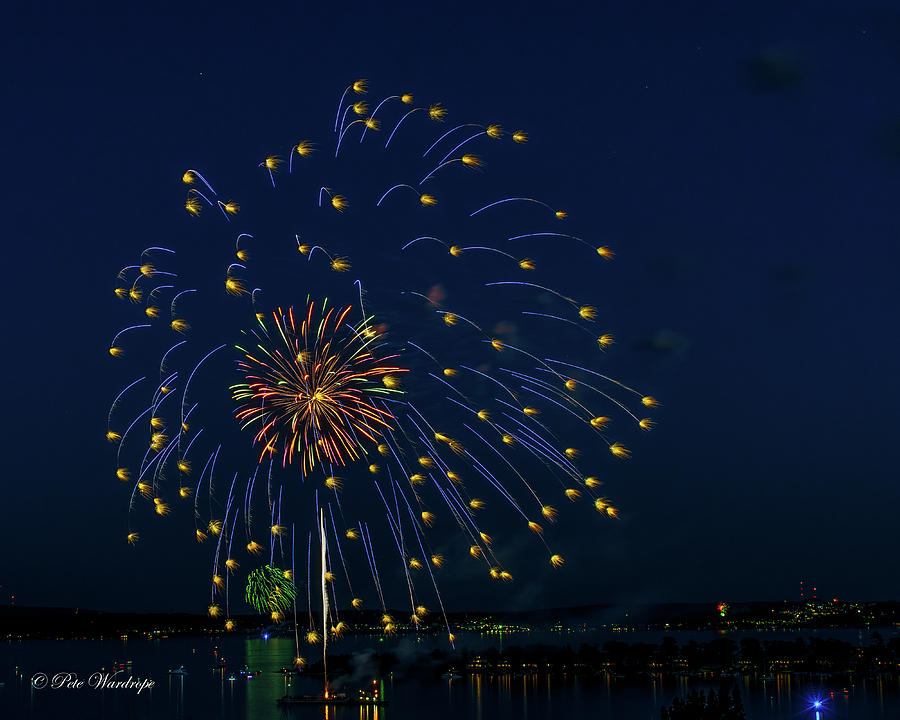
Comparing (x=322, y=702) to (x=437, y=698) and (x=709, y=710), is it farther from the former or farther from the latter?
(x=709, y=710)

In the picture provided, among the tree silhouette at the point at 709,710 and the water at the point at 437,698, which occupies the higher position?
the tree silhouette at the point at 709,710

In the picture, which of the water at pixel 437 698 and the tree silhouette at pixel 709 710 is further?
the water at pixel 437 698

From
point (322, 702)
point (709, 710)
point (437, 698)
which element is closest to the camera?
point (709, 710)

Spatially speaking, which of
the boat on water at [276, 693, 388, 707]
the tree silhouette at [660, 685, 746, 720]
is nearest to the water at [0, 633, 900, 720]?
the boat on water at [276, 693, 388, 707]

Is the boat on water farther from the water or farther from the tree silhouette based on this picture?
the tree silhouette

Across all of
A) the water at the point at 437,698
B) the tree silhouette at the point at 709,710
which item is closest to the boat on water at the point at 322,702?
the water at the point at 437,698

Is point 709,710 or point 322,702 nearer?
point 709,710

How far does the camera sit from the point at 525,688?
523ft

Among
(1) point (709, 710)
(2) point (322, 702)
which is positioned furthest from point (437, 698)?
(1) point (709, 710)

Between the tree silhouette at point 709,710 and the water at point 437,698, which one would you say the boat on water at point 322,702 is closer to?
the water at point 437,698

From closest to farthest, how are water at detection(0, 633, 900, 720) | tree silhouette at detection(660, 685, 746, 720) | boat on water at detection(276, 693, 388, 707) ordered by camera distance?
tree silhouette at detection(660, 685, 746, 720)
boat on water at detection(276, 693, 388, 707)
water at detection(0, 633, 900, 720)

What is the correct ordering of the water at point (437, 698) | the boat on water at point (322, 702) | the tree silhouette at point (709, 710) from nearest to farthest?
the tree silhouette at point (709, 710) < the boat on water at point (322, 702) < the water at point (437, 698)

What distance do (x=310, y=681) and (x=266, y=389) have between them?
151m

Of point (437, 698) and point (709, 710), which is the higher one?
point (709, 710)
